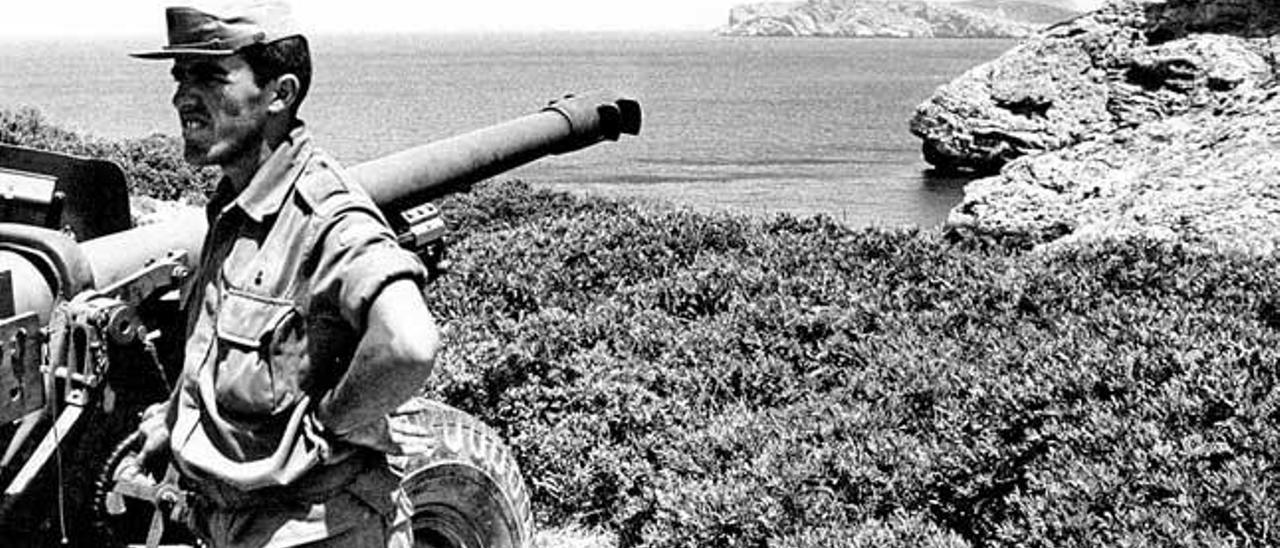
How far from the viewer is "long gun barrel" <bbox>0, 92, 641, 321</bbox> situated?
4516 mm

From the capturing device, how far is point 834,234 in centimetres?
1072

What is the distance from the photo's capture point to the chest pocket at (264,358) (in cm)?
310

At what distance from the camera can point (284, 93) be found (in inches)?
124

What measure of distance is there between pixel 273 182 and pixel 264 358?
376 millimetres

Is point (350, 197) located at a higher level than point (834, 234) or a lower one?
higher

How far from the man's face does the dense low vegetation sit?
328cm

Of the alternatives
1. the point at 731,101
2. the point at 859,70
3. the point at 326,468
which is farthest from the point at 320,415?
the point at 859,70

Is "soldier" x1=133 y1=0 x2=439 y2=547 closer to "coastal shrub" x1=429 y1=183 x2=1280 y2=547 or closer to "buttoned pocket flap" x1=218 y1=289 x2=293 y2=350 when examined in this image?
"buttoned pocket flap" x1=218 y1=289 x2=293 y2=350

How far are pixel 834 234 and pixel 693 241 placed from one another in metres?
1.01

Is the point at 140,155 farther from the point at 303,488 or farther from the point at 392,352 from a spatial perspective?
the point at 392,352

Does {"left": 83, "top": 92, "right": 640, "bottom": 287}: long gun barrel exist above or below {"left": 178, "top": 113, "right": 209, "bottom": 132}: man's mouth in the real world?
below

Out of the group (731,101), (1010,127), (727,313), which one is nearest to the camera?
(727,313)

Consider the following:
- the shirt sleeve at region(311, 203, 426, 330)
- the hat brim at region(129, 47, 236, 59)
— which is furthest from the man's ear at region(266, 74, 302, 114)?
the shirt sleeve at region(311, 203, 426, 330)

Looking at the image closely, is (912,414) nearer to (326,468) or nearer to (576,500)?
(576,500)
